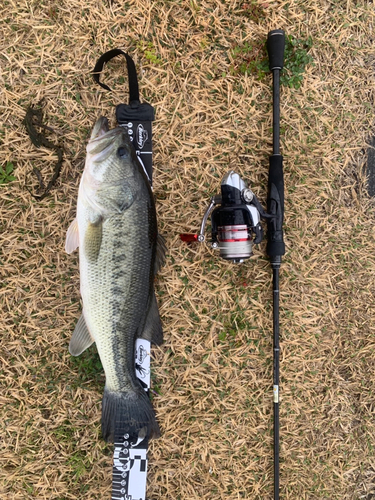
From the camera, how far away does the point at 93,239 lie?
2072 mm

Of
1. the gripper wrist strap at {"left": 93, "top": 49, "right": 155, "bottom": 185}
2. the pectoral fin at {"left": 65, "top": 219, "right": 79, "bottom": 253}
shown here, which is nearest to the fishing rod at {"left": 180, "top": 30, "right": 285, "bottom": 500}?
the gripper wrist strap at {"left": 93, "top": 49, "right": 155, "bottom": 185}

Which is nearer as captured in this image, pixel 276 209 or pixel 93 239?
pixel 93 239

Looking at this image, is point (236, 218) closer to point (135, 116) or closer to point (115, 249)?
point (115, 249)

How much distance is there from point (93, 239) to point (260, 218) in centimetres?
115

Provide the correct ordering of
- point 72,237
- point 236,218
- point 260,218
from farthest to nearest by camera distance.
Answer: point 260,218
point 236,218
point 72,237

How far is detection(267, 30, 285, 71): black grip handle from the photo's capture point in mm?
2527

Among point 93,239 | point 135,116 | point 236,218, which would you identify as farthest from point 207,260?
point 135,116

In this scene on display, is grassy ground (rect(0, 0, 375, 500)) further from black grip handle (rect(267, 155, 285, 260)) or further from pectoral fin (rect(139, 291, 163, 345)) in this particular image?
pectoral fin (rect(139, 291, 163, 345))

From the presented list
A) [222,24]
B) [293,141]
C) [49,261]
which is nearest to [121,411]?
[49,261]

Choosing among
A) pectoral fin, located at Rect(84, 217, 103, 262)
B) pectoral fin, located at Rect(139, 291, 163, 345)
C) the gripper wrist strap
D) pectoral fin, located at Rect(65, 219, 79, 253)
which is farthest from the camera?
the gripper wrist strap

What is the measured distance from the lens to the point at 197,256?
8.75 ft

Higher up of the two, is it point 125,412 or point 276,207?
point 276,207

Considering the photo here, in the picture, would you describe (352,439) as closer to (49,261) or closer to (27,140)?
(49,261)

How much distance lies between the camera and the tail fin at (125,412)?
7.45ft
